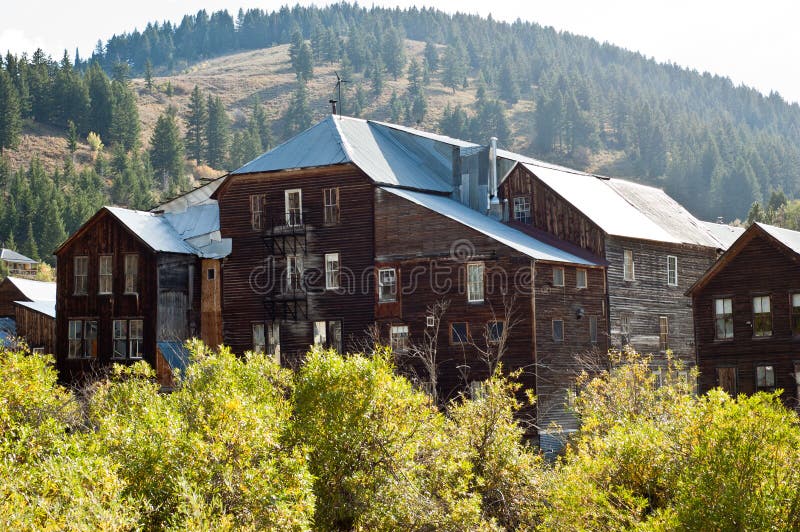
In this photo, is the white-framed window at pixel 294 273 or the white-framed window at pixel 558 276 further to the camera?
the white-framed window at pixel 294 273

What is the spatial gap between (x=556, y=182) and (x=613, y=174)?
128 meters

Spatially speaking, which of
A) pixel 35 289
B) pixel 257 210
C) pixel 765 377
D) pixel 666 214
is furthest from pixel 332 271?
pixel 35 289

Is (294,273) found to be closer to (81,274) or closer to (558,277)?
(558,277)

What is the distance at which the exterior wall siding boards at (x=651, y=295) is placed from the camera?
177 feet

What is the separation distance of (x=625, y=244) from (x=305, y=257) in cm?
1547

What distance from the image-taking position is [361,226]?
53.4m

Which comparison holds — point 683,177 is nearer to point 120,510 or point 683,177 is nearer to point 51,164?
point 51,164

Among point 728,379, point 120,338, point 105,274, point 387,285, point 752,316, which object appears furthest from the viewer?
point 105,274

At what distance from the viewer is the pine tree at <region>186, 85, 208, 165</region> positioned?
583 ft

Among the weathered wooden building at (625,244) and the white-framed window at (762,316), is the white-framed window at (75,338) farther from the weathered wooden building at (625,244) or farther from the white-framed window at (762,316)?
the white-framed window at (762,316)

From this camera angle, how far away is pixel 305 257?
54781mm

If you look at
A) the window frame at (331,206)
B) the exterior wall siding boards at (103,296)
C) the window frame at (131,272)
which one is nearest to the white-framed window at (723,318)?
the window frame at (331,206)

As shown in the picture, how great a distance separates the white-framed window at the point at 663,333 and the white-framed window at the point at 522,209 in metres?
8.44

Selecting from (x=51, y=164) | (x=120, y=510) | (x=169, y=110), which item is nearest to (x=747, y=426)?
(x=120, y=510)
